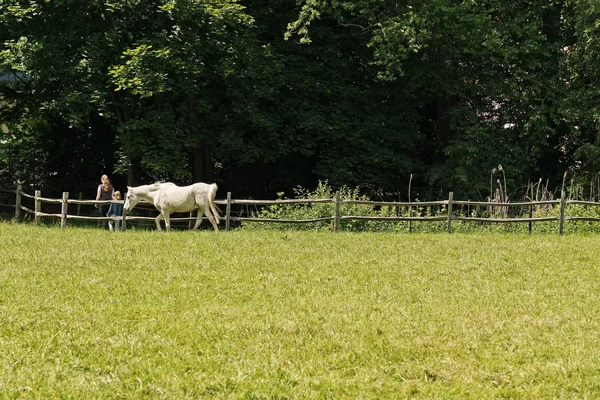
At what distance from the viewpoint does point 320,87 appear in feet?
80.8

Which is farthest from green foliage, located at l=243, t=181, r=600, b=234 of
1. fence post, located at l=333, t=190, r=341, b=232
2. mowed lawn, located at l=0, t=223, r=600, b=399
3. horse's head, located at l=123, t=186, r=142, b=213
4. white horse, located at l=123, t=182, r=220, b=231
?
mowed lawn, located at l=0, t=223, r=600, b=399

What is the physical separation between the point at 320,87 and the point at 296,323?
1767cm

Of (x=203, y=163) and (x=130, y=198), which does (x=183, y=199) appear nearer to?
(x=130, y=198)

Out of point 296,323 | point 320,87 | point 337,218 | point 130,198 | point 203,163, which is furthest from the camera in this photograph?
point 203,163

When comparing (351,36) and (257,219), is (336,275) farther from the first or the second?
(351,36)

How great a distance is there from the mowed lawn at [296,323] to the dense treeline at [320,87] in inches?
362

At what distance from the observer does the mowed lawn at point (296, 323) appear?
232 inches

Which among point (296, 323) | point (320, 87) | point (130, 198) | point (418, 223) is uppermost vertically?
point (320, 87)

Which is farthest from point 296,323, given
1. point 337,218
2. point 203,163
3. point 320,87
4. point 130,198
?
point 203,163

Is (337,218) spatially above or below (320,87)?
below

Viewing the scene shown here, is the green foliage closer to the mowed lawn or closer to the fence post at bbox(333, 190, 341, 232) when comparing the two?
the fence post at bbox(333, 190, 341, 232)

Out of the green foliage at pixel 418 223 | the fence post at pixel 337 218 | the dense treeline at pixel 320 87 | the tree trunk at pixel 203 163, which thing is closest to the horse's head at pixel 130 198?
the dense treeline at pixel 320 87

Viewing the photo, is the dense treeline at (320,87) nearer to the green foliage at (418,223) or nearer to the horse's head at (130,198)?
the horse's head at (130,198)

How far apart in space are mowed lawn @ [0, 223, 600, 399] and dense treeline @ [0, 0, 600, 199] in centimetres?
919
